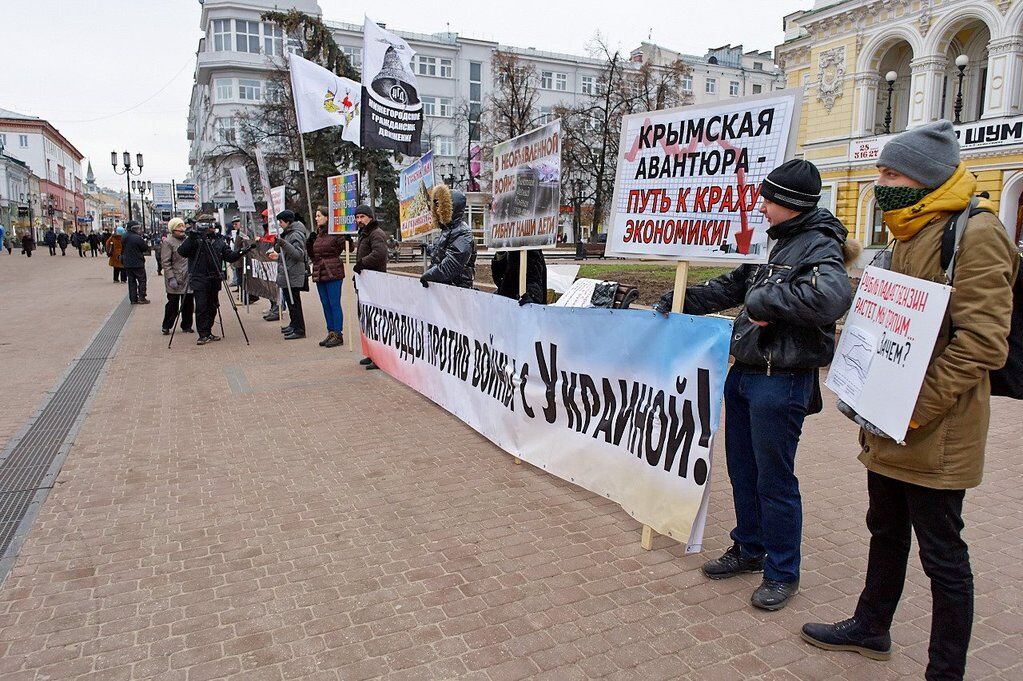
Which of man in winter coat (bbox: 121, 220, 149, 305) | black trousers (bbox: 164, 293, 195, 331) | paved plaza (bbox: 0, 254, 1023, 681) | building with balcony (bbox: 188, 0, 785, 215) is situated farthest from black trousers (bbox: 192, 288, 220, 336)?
building with balcony (bbox: 188, 0, 785, 215)

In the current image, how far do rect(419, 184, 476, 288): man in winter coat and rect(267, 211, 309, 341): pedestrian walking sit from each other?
5200 millimetres

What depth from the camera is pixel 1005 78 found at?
81.3 feet

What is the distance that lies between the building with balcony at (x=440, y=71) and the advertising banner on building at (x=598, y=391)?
1990 inches

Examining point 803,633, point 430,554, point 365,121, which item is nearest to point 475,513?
point 430,554

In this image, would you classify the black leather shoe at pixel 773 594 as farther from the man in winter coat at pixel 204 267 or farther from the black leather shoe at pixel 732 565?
the man in winter coat at pixel 204 267

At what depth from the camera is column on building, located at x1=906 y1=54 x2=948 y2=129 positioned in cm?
2752

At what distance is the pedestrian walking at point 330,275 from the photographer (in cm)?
1038

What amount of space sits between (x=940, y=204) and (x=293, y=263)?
10.4m

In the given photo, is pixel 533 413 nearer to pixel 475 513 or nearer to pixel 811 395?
pixel 475 513

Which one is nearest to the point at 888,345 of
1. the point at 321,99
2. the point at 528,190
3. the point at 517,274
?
the point at 528,190

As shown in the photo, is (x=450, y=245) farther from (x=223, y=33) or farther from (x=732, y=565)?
(x=223, y=33)

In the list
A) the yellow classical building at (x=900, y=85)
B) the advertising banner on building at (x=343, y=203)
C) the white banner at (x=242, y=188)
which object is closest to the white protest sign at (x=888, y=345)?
the advertising banner on building at (x=343, y=203)

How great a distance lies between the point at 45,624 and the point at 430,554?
5.98 feet

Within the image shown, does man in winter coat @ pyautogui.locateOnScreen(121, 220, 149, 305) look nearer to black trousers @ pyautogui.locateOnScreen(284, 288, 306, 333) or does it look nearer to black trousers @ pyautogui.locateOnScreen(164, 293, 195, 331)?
black trousers @ pyautogui.locateOnScreen(164, 293, 195, 331)
